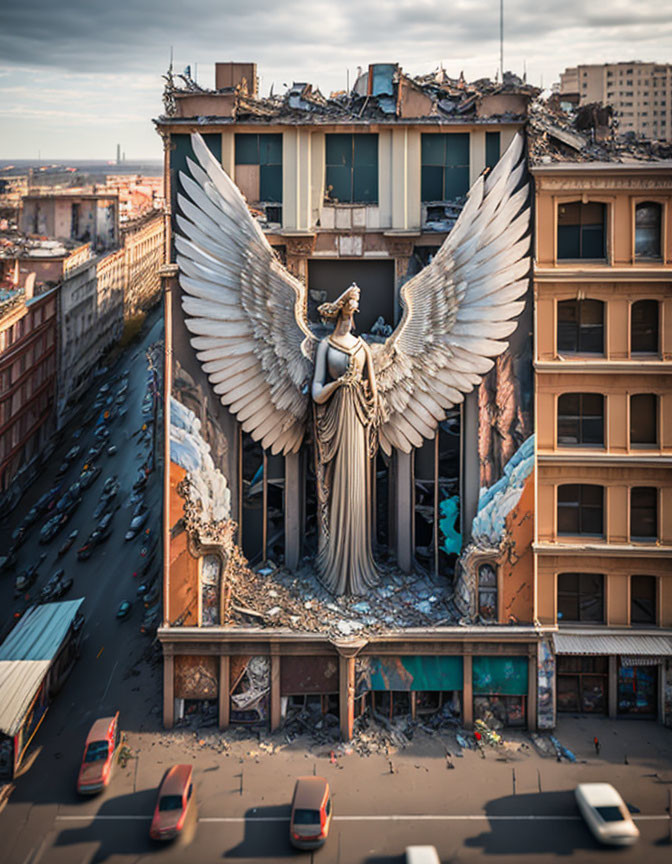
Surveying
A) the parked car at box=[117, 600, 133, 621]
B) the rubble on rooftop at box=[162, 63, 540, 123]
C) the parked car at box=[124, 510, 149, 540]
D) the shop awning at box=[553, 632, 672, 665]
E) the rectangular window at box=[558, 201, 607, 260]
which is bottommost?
the parked car at box=[117, 600, 133, 621]

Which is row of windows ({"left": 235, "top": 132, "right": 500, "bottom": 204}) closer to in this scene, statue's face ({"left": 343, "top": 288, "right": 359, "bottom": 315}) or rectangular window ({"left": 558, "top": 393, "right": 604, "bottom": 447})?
statue's face ({"left": 343, "top": 288, "right": 359, "bottom": 315})

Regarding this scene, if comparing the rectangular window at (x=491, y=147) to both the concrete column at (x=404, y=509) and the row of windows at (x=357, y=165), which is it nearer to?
the row of windows at (x=357, y=165)

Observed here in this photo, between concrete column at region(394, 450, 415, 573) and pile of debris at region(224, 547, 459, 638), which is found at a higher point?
concrete column at region(394, 450, 415, 573)

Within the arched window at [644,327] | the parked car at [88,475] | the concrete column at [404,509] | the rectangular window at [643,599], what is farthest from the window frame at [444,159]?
the parked car at [88,475]

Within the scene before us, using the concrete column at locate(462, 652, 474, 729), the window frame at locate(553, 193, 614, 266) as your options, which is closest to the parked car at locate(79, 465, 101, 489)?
the concrete column at locate(462, 652, 474, 729)

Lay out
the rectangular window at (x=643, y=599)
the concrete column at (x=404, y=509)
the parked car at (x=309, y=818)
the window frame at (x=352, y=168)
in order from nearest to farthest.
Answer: the parked car at (x=309, y=818) < the window frame at (x=352, y=168) < the rectangular window at (x=643, y=599) < the concrete column at (x=404, y=509)
